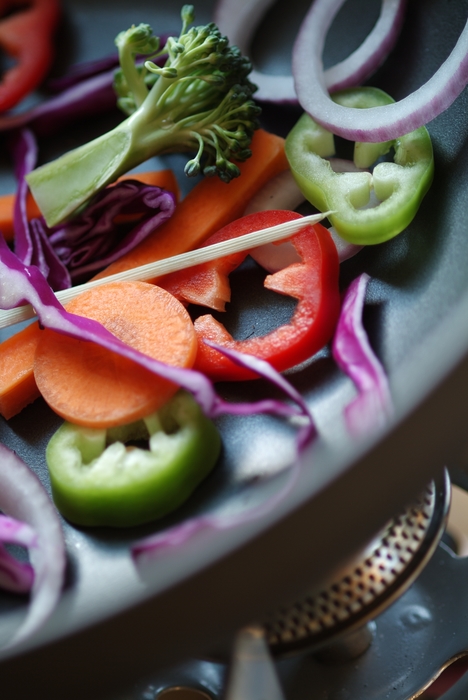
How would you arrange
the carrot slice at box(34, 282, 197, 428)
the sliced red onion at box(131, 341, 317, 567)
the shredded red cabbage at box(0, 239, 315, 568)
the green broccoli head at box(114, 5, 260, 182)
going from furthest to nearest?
the green broccoli head at box(114, 5, 260, 182)
the carrot slice at box(34, 282, 197, 428)
the shredded red cabbage at box(0, 239, 315, 568)
the sliced red onion at box(131, 341, 317, 567)

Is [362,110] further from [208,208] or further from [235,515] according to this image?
[235,515]

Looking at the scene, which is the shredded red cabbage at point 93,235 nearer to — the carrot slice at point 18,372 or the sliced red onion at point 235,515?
the carrot slice at point 18,372

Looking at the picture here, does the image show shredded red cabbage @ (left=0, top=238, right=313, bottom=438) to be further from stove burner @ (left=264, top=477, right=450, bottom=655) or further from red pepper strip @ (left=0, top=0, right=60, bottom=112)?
red pepper strip @ (left=0, top=0, right=60, bottom=112)

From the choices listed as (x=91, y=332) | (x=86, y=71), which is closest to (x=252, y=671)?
(x=91, y=332)

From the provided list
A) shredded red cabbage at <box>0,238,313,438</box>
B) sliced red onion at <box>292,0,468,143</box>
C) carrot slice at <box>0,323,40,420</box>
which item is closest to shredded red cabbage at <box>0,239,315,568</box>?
shredded red cabbage at <box>0,238,313,438</box>

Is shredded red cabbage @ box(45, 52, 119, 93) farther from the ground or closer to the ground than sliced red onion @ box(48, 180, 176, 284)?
farther from the ground

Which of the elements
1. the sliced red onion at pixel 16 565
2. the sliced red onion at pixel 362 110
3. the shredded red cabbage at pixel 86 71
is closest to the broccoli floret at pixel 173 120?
the sliced red onion at pixel 362 110
